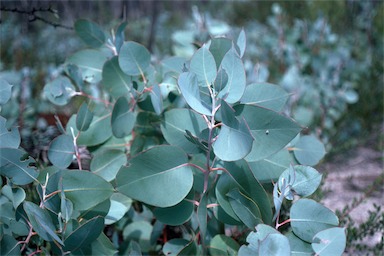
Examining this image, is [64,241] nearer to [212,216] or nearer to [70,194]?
[70,194]

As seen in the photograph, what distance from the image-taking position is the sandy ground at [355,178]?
4.76 feet

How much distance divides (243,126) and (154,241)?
429 mm

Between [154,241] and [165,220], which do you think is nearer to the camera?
[165,220]

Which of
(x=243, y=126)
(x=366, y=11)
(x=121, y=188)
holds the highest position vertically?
(x=243, y=126)

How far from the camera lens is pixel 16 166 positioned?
767mm

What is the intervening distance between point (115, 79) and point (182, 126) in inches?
9.8

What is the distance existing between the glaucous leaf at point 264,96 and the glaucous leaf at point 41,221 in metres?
0.37

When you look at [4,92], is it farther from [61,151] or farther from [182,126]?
[182,126]

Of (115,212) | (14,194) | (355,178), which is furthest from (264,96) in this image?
(355,178)

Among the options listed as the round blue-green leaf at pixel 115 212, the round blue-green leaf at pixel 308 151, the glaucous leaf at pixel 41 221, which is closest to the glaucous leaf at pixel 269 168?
the round blue-green leaf at pixel 308 151

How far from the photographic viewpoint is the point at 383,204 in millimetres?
1383

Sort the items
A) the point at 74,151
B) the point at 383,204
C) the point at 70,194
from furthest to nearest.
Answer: the point at 383,204
the point at 74,151
the point at 70,194

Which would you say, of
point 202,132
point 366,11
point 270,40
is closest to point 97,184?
point 202,132

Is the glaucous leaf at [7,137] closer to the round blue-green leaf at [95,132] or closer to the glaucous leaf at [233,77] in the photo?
the round blue-green leaf at [95,132]
